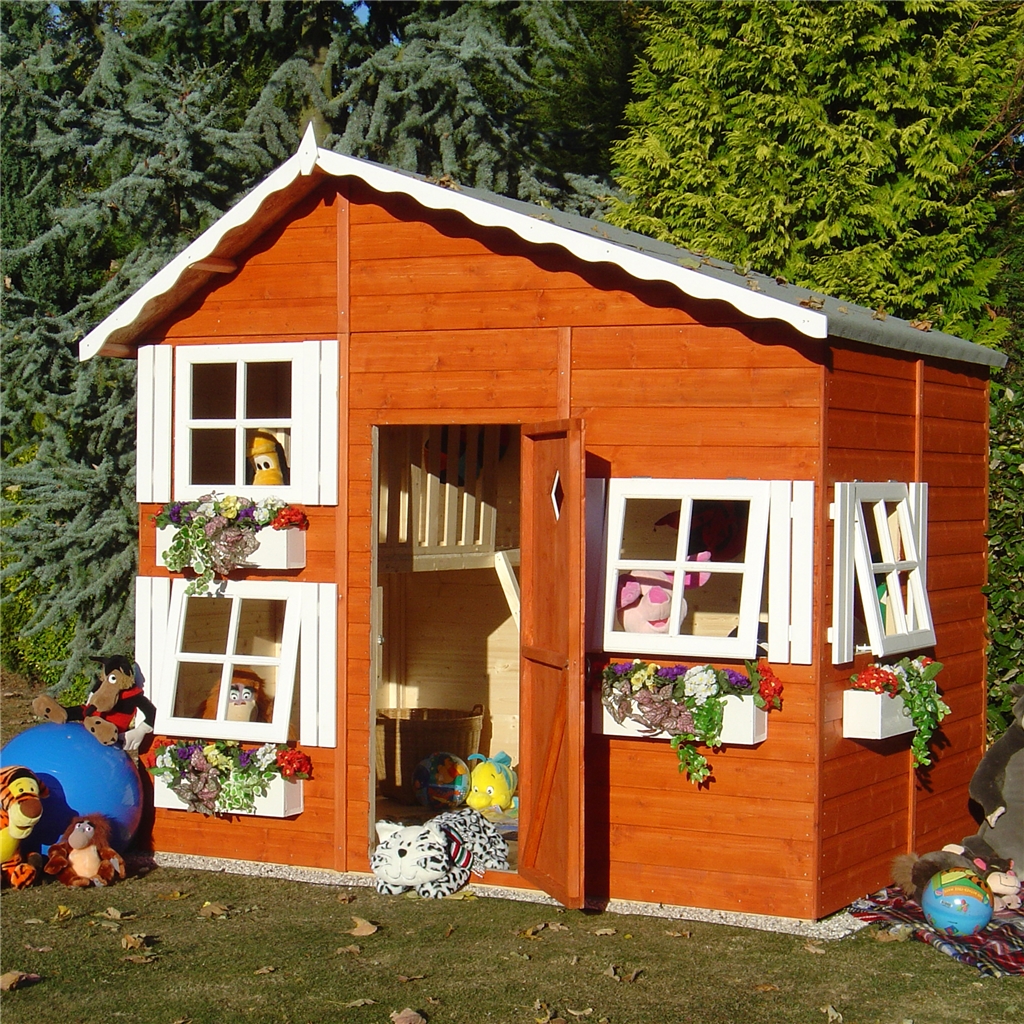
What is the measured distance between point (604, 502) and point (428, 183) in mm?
1969

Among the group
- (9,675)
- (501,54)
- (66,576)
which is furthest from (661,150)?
(9,675)

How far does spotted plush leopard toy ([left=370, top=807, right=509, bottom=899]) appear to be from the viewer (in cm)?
743

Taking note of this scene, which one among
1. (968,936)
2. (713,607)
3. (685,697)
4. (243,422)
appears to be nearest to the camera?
(968,936)

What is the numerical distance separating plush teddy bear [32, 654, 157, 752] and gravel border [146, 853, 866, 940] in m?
0.76

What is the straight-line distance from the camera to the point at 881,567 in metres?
7.40

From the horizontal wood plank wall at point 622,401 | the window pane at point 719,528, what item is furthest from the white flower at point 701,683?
the window pane at point 719,528

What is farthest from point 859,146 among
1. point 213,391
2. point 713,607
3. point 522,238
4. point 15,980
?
point 15,980

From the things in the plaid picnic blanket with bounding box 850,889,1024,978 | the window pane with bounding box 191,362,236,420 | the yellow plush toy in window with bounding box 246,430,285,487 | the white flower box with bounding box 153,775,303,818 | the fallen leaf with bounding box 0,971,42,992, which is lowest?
the fallen leaf with bounding box 0,971,42,992

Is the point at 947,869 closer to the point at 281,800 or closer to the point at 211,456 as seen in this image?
the point at 281,800

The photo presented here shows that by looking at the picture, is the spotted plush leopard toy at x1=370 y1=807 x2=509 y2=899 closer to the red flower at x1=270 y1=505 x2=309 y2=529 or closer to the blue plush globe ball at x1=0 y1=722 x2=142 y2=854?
the blue plush globe ball at x1=0 y1=722 x2=142 y2=854

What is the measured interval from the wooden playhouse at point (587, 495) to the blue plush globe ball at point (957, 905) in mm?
476

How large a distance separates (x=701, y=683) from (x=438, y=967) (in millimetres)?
1894

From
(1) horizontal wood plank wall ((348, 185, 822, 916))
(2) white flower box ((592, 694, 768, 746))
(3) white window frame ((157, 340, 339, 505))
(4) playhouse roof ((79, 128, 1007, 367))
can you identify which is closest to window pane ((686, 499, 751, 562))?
(4) playhouse roof ((79, 128, 1007, 367))

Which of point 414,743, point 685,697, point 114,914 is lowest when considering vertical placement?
point 114,914
